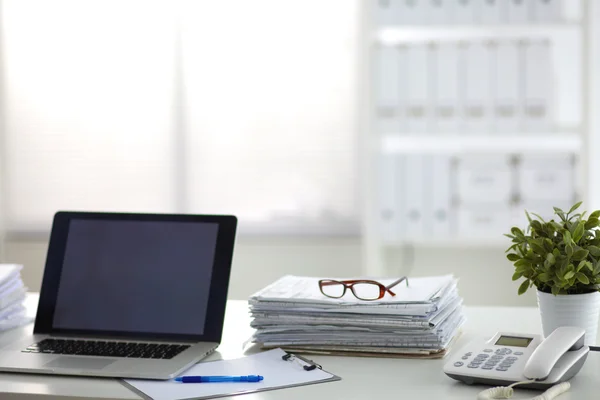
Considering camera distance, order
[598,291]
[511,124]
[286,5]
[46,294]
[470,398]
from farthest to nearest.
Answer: [286,5] → [511,124] → [46,294] → [598,291] → [470,398]

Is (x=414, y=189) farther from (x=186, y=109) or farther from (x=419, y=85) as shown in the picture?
(x=186, y=109)

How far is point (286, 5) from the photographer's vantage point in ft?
12.4

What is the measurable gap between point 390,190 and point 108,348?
2.00m

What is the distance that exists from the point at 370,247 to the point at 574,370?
6.79 ft

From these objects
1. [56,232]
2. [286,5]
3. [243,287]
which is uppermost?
[286,5]

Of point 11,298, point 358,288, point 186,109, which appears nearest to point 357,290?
point 358,288

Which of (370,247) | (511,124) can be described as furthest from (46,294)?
(511,124)

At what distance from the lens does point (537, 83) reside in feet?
10.5

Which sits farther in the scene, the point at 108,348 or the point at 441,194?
the point at 441,194

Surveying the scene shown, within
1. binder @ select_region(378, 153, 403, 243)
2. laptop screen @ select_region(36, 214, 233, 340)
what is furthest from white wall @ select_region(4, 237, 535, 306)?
laptop screen @ select_region(36, 214, 233, 340)

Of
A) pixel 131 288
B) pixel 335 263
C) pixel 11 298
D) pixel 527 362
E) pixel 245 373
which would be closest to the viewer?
pixel 527 362

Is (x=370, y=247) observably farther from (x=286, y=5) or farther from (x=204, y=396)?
(x=204, y=396)

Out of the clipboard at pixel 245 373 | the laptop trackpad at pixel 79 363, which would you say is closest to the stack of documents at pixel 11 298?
the laptop trackpad at pixel 79 363

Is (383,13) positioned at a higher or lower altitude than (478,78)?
higher
